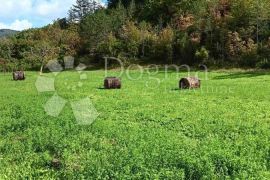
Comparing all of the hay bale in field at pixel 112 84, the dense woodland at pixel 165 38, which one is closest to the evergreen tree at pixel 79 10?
the dense woodland at pixel 165 38

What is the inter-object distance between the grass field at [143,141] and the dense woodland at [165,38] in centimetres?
3195

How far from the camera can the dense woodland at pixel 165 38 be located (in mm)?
57125

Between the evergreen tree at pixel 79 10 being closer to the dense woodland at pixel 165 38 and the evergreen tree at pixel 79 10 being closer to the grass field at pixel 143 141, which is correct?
the dense woodland at pixel 165 38

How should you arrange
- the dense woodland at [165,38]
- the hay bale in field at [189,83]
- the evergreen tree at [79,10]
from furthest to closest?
the evergreen tree at [79,10]
the dense woodland at [165,38]
the hay bale in field at [189,83]

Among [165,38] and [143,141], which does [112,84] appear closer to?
[143,141]

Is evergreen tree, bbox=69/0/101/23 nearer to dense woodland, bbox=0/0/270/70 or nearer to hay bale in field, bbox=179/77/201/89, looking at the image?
dense woodland, bbox=0/0/270/70

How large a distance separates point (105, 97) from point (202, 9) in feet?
148

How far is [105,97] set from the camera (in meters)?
27.1

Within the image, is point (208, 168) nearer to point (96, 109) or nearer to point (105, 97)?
point (96, 109)

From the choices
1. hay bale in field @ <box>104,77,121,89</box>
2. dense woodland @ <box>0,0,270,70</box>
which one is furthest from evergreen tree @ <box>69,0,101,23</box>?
hay bale in field @ <box>104,77,121,89</box>

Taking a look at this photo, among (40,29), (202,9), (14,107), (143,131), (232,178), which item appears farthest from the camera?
(40,29)

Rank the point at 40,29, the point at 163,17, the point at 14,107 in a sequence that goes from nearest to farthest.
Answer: the point at 14,107
the point at 163,17
the point at 40,29

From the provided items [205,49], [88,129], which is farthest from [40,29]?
[88,129]

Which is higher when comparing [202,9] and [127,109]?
[202,9]
